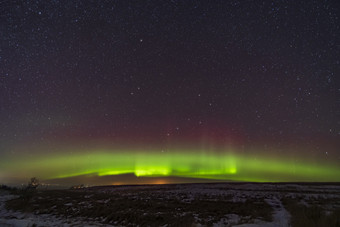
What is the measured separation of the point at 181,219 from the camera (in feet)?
38.2

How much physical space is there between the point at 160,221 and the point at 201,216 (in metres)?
2.67

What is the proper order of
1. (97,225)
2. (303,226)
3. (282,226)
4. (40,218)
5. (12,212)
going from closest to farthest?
1. (303,226)
2. (282,226)
3. (97,225)
4. (40,218)
5. (12,212)

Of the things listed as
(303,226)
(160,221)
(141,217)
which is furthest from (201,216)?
(303,226)

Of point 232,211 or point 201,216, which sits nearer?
point 201,216

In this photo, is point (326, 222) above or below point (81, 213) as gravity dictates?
above

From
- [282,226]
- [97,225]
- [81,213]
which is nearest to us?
[282,226]

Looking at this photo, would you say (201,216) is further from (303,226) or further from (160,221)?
(303,226)

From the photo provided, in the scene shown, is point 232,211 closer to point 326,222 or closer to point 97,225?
point 326,222

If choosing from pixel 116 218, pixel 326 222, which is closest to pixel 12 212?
pixel 116 218

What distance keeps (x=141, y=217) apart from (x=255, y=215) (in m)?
6.97

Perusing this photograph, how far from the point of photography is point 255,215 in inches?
473

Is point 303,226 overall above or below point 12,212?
above

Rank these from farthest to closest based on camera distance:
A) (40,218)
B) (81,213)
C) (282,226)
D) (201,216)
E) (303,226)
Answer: (81,213), (40,218), (201,216), (282,226), (303,226)

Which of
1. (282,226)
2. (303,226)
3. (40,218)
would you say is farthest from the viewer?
(40,218)
